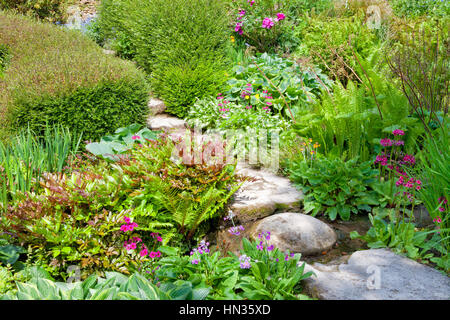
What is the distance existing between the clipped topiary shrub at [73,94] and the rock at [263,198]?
77.3 inches

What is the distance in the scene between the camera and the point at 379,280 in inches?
93.0

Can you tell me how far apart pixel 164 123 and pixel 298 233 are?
10.1 feet

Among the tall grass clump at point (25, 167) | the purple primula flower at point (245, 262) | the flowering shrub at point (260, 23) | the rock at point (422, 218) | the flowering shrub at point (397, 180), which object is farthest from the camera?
the flowering shrub at point (260, 23)

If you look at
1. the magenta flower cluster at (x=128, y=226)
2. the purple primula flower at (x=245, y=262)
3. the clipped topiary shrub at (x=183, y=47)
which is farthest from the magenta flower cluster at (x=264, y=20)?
the purple primula flower at (x=245, y=262)

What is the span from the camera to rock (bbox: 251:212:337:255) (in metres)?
2.88

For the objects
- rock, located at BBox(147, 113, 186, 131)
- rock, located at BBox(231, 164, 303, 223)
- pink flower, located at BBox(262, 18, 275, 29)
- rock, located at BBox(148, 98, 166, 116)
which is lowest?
rock, located at BBox(231, 164, 303, 223)

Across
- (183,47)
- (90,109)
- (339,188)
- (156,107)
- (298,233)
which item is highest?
(183,47)

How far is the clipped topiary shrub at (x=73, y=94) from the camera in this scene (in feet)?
13.9

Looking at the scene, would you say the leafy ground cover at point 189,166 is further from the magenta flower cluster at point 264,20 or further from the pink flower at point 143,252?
the magenta flower cluster at point 264,20

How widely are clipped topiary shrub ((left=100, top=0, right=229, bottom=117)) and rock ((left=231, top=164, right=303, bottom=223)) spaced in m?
2.16

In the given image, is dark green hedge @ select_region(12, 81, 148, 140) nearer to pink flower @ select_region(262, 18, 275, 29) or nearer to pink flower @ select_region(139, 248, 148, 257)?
pink flower @ select_region(139, 248, 148, 257)

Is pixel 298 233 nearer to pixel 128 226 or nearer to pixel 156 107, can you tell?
pixel 128 226
